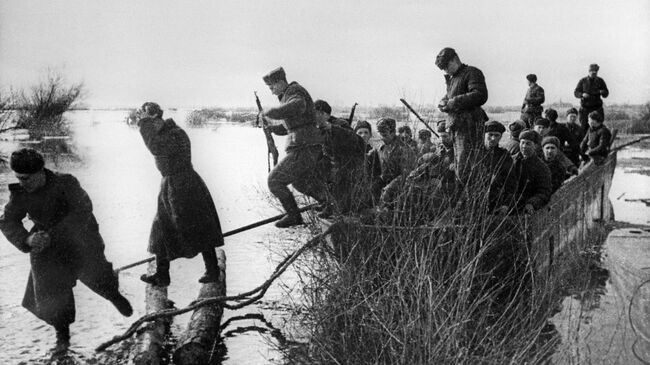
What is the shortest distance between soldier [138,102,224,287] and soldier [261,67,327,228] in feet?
2.75

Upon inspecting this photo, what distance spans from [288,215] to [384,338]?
297cm

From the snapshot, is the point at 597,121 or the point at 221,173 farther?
the point at 221,173

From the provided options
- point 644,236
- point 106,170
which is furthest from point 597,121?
point 106,170

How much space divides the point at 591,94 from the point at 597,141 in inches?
88.6

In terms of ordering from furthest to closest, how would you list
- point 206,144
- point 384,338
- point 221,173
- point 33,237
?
1. point 206,144
2. point 221,173
3. point 33,237
4. point 384,338

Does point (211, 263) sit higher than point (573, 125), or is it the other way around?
point (573, 125)

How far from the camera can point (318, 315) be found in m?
5.85

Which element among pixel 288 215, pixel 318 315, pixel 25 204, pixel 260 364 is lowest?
pixel 260 364

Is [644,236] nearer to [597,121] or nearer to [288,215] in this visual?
[288,215]

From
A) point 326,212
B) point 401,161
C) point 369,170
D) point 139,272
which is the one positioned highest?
point 401,161

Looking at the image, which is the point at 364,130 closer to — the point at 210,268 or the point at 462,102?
the point at 462,102

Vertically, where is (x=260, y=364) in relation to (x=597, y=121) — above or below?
below

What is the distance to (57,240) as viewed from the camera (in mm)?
6008

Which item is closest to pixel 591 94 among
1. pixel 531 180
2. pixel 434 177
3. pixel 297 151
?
pixel 531 180
